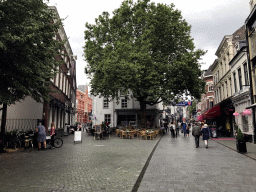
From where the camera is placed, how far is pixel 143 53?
754 inches

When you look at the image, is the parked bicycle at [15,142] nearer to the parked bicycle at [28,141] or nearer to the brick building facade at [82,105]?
the parked bicycle at [28,141]

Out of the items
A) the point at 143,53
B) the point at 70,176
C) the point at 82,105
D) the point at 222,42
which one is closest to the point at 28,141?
the point at 70,176

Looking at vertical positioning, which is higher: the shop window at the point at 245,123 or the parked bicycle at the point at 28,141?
the shop window at the point at 245,123

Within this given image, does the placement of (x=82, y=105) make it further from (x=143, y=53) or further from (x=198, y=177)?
(x=198, y=177)

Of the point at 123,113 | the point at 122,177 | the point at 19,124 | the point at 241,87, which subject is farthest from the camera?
the point at 123,113

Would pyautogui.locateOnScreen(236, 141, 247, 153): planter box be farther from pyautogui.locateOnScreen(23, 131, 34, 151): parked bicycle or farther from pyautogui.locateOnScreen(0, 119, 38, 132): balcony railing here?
pyautogui.locateOnScreen(0, 119, 38, 132): balcony railing

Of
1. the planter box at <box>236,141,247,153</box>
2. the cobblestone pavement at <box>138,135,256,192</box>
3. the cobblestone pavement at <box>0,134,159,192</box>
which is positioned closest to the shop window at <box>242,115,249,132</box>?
the planter box at <box>236,141,247,153</box>

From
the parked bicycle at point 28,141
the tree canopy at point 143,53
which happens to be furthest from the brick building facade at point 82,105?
the parked bicycle at point 28,141

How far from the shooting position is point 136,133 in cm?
2281

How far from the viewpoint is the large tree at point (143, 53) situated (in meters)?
19.1

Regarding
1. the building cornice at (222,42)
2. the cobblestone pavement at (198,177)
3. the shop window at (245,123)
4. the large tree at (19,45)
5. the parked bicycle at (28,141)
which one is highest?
the building cornice at (222,42)

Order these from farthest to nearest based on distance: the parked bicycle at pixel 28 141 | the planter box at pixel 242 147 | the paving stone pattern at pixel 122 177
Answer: the parked bicycle at pixel 28 141, the planter box at pixel 242 147, the paving stone pattern at pixel 122 177

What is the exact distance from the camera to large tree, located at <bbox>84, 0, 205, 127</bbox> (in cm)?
1906

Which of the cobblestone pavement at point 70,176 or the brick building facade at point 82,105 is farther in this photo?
the brick building facade at point 82,105
